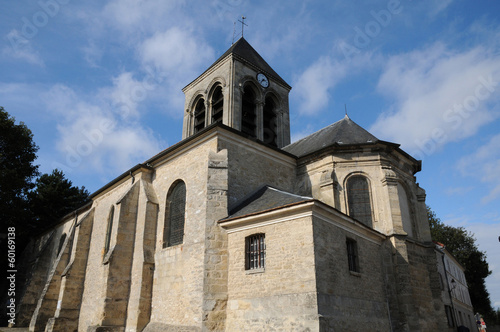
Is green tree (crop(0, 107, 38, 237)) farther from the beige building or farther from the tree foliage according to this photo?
the beige building

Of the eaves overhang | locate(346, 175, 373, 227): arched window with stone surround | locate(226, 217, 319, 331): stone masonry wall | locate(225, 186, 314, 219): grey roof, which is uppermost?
locate(346, 175, 373, 227): arched window with stone surround

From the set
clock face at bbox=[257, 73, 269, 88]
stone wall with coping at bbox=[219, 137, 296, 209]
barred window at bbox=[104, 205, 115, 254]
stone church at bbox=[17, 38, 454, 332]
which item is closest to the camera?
stone church at bbox=[17, 38, 454, 332]

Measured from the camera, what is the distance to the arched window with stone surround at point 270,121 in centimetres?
2116

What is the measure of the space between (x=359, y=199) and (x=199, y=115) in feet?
38.9

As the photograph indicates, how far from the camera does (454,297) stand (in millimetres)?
22016

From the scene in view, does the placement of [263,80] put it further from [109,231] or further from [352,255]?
[352,255]

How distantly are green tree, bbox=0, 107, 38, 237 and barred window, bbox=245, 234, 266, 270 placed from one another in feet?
50.2

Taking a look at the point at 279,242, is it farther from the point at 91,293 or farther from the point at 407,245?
the point at 91,293

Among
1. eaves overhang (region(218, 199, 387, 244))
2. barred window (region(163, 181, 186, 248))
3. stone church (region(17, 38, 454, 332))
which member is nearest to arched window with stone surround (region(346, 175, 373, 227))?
stone church (region(17, 38, 454, 332))

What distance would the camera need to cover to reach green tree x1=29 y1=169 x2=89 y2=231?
27734 millimetres

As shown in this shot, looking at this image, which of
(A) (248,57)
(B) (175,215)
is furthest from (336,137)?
(A) (248,57)

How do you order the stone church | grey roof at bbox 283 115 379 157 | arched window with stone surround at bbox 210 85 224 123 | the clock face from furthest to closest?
the clock face, arched window with stone surround at bbox 210 85 224 123, grey roof at bbox 283 115 379 157, the stone church

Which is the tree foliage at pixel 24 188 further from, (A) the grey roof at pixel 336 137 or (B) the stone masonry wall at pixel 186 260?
(A) the grey roof at pixel 336 137

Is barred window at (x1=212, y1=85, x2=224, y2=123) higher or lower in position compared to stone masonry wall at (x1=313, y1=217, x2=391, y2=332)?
higher
